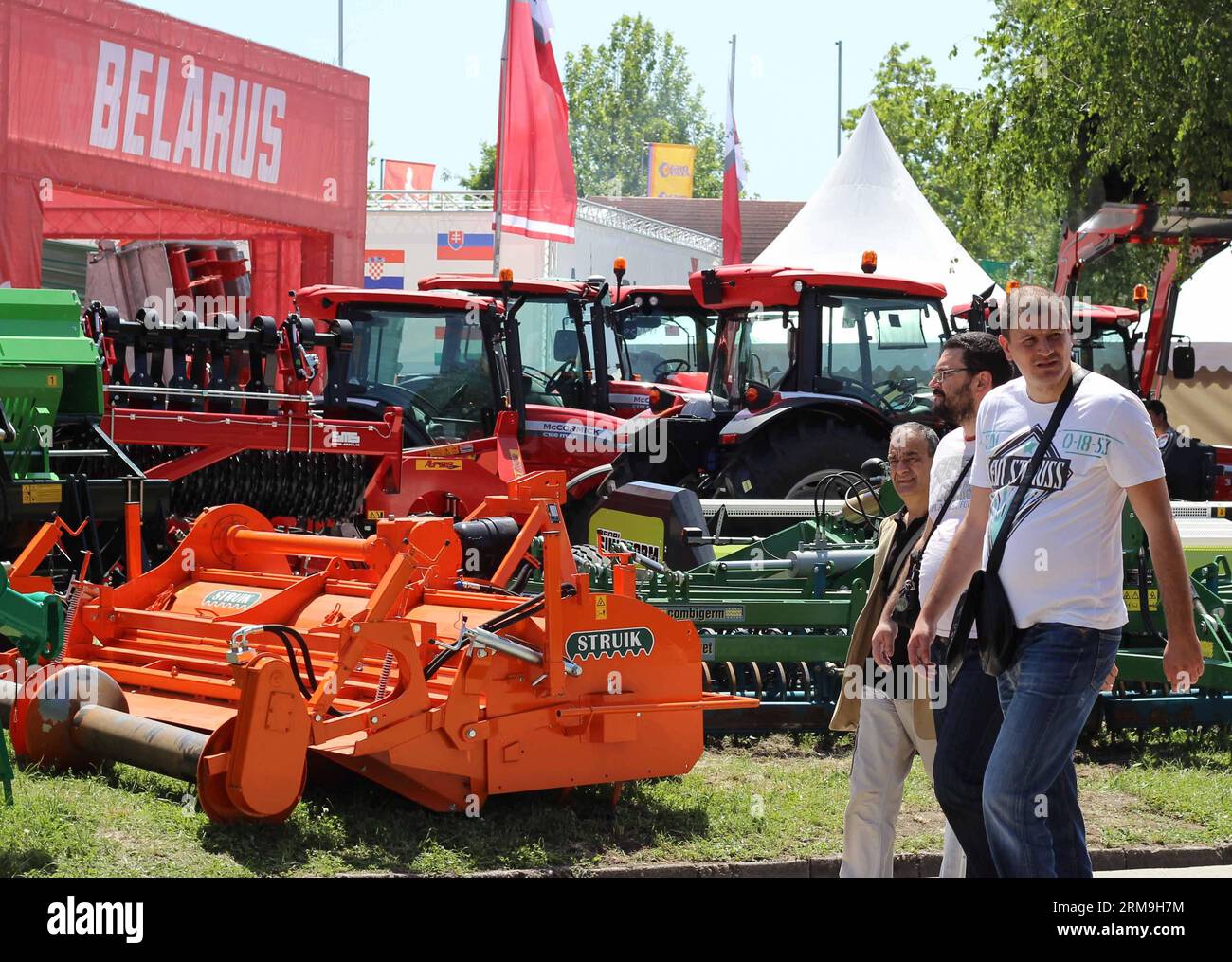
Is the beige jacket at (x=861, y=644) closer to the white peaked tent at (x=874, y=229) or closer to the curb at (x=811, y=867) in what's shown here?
the curb at (x=811, y=867)

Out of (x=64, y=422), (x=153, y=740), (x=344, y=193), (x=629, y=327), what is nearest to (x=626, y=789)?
(x=153, y=740)

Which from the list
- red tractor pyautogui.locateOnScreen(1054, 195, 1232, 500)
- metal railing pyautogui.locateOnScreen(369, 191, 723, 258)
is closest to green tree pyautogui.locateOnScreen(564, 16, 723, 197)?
metal railing pyautogui.locateOnScreen(369, 191, 723, 258)

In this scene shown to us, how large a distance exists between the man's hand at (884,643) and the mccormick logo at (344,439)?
6.42 meters

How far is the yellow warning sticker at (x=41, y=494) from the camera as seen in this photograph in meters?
7.62

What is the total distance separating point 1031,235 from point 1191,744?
42280mm

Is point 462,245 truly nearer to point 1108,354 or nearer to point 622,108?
point 1108,354

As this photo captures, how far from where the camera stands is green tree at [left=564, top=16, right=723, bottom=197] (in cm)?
7369

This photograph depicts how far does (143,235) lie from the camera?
16922mm

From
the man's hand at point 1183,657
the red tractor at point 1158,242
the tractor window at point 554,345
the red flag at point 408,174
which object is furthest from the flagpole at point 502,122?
the red flag at point 408,174

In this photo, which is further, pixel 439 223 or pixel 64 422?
pixel 439 223

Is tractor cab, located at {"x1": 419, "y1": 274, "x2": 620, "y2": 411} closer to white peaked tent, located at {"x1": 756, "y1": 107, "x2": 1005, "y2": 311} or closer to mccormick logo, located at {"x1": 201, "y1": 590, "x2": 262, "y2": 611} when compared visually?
mccormick logo, located at {"x1": 201, "y1": 590, "x2": 262, "y2": 611}

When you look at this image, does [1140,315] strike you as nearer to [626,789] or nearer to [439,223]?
[626,789]

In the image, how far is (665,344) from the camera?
13883 mm

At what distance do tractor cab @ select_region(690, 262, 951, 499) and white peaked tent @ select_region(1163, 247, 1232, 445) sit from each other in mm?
8323
